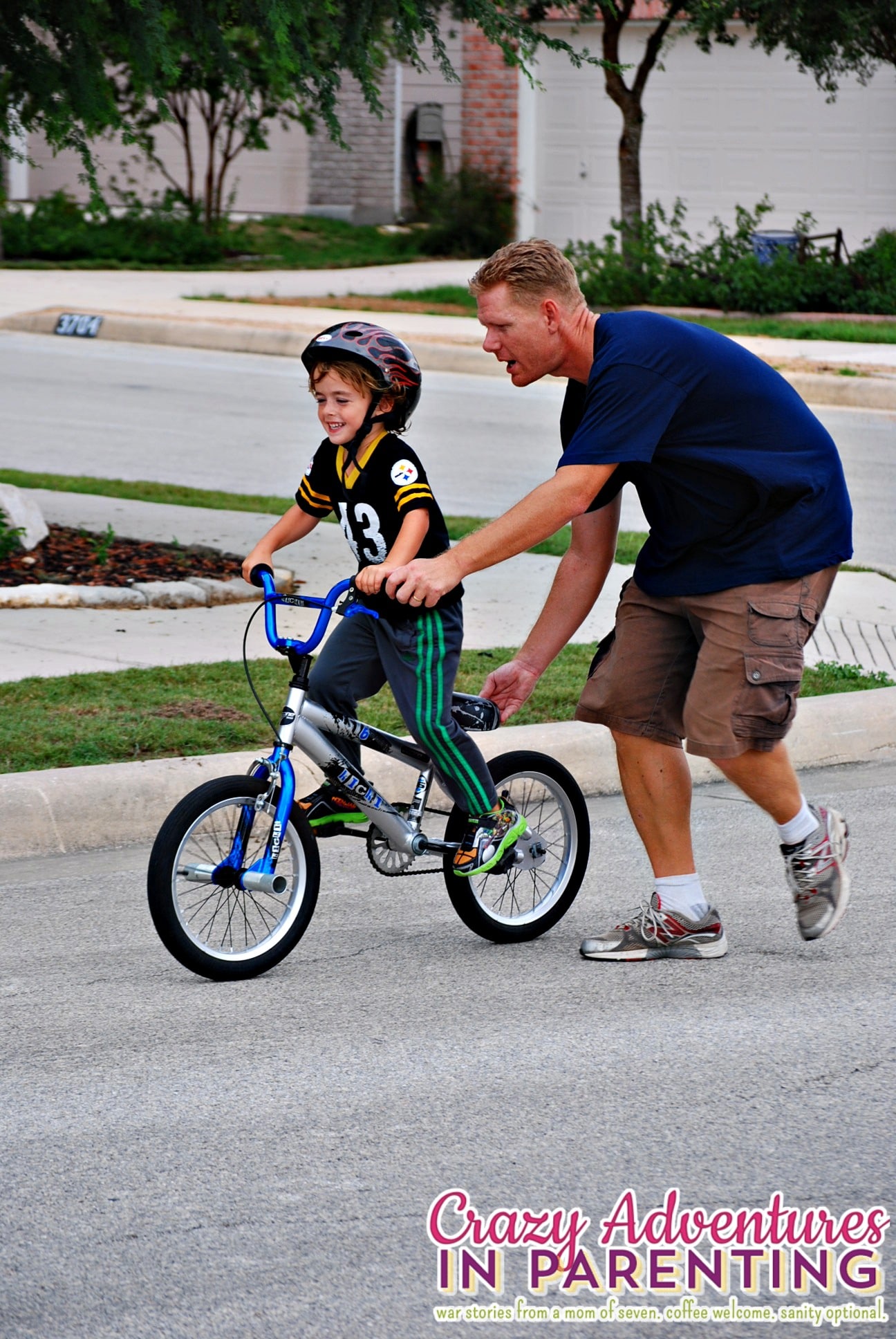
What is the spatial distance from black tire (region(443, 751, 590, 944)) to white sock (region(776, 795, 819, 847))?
0.64 m

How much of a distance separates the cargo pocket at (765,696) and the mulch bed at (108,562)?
4.92 m

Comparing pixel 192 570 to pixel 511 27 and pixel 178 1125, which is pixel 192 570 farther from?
pixel 178 1125

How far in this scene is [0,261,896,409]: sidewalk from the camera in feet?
57.6

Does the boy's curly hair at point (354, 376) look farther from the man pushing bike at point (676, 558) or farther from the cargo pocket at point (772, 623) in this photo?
the cargo pocket at point (772, 623)

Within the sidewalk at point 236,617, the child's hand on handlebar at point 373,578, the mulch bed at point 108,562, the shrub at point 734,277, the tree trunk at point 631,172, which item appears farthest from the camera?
the tree trunk at point 631,172

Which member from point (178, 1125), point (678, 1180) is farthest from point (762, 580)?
point (178, 1125)

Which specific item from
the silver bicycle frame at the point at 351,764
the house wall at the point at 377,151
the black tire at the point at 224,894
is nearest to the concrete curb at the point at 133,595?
the silver bicycle frame at the point at 351,764

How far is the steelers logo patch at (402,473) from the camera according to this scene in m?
4.52

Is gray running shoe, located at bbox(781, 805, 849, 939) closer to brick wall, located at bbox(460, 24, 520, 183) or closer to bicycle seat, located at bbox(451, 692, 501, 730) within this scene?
bicycle seat, located at bbox(451, 692, 501, 730)

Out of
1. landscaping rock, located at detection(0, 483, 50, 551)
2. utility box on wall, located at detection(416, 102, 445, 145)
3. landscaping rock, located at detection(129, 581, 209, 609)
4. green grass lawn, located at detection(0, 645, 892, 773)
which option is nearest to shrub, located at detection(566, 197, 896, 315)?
utility box on wall, located at detection(416, 102, 445, 145)

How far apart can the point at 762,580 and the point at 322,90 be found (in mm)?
5691

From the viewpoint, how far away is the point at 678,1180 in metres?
3.48

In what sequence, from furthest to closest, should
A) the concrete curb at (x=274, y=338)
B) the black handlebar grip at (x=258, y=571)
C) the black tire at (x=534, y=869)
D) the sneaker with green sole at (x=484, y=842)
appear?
the concrete curb at (x=274, y=338), the black tire at (x=534, y=869), the sneaker with green sole at (x=484, y=842), the black handlebar grip at (x=258, y=571)

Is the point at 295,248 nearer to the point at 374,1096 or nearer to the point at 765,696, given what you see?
the point at 765,696
